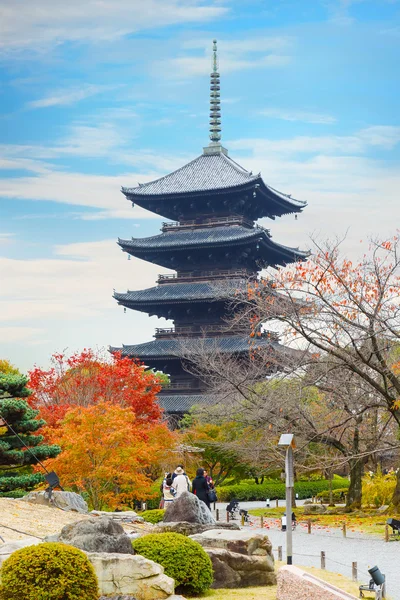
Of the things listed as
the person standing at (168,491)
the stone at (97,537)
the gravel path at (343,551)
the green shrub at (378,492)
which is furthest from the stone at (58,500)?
the green shrub at (378,492)

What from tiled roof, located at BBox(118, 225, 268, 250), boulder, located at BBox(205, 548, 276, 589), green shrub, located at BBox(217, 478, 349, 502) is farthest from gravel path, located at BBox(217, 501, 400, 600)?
tiled roof, located at BBox(118, 225, 268, 250)

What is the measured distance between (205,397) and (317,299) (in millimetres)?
22840

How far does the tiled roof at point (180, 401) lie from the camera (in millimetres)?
45531

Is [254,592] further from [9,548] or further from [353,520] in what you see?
[353,520]

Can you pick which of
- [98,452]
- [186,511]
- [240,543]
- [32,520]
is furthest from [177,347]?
[240,543]

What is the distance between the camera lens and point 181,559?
538 inches

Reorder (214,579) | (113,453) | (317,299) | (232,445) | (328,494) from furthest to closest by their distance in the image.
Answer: (328,494) < (232,445) < (113,453) < (317,299) < (214,579)

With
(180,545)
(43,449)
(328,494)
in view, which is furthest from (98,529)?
(328,494)

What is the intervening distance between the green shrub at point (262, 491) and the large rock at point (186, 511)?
23.3m

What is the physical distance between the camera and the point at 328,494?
131 ft

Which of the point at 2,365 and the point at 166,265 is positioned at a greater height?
the point at 166,265

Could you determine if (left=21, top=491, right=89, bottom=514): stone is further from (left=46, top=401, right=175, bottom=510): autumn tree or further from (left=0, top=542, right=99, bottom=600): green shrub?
(left=0, top=542, right=99, bottom=600): green shrub

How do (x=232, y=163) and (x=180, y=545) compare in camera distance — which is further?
(x=232, y=163)

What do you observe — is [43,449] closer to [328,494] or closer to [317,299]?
[317,299]
